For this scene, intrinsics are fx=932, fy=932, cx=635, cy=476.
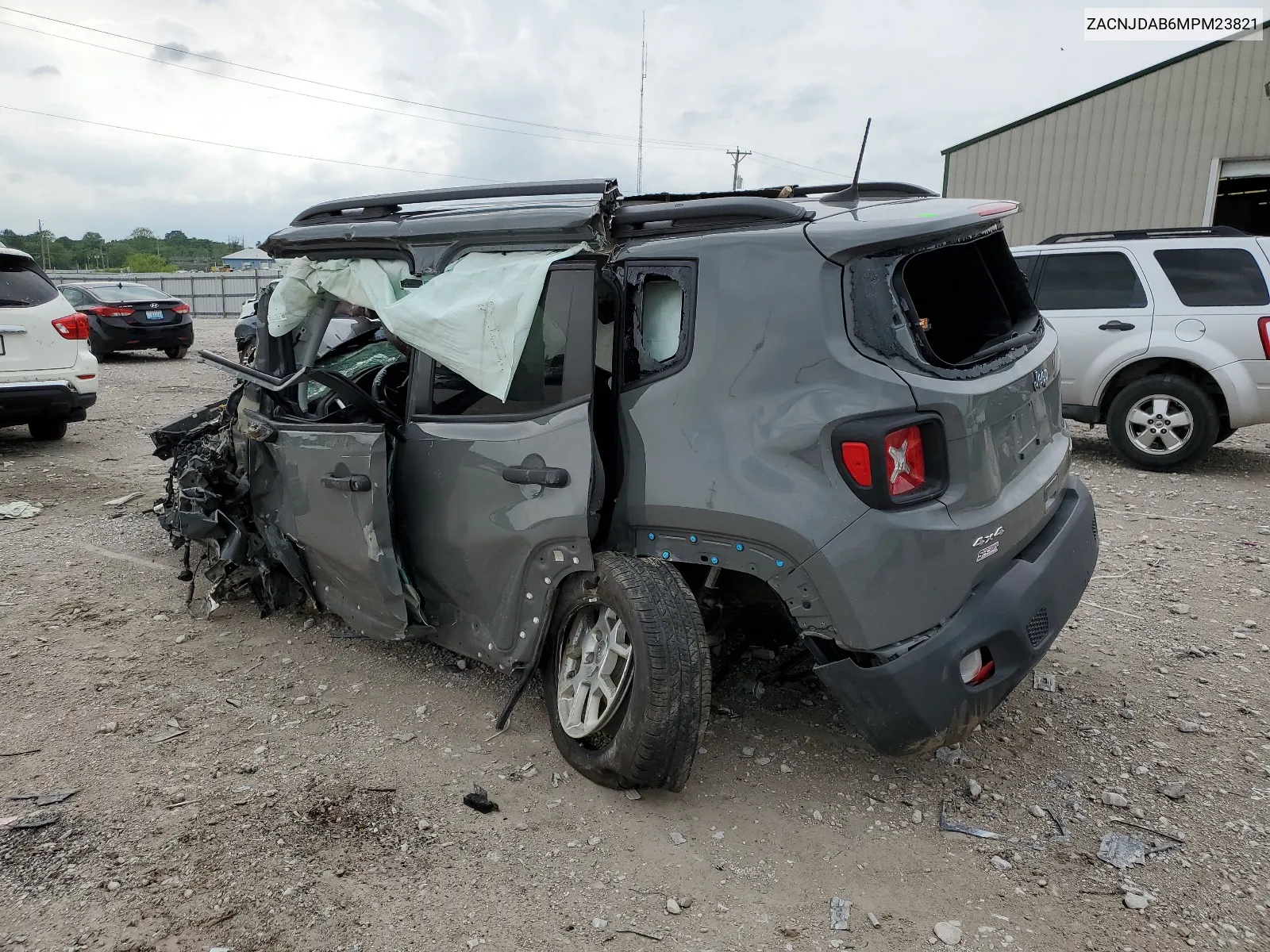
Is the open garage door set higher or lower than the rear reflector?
higher

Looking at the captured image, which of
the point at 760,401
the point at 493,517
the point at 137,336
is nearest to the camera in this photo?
the point at 760,401

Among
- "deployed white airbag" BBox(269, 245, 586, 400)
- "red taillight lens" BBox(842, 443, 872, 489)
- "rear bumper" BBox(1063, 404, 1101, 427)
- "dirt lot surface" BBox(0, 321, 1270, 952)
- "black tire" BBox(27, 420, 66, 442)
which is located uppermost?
"deployed white airbag" BBox(269, 245, 586, 400)

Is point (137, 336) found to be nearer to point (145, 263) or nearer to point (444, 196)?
point (444, 196)

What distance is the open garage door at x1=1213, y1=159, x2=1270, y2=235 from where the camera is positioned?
49.2 ft

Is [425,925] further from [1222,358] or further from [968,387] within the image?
[1222,358]

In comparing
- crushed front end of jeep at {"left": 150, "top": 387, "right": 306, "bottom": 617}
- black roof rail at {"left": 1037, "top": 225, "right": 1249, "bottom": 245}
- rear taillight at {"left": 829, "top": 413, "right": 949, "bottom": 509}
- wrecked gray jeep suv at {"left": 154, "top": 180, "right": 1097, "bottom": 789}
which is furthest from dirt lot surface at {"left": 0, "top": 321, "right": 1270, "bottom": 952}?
black roof rail at {"left": 1037, "top": 225, "right": 1249, "bottom": 245}

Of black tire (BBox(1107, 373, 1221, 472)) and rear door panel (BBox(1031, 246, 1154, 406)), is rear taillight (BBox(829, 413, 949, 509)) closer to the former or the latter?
rear door panel (BBox(1031, 246, 1154, 406))

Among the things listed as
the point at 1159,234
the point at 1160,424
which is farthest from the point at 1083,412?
the point at 1159,234

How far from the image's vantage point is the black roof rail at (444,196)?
10.4 ft

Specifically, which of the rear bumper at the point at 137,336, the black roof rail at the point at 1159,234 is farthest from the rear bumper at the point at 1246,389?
the rear bumper at the point at 137,336

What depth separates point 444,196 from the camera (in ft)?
12.2

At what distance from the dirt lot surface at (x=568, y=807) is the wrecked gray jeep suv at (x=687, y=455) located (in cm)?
29

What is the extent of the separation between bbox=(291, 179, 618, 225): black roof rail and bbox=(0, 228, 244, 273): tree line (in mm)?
50629

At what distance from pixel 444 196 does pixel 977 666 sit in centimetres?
262
